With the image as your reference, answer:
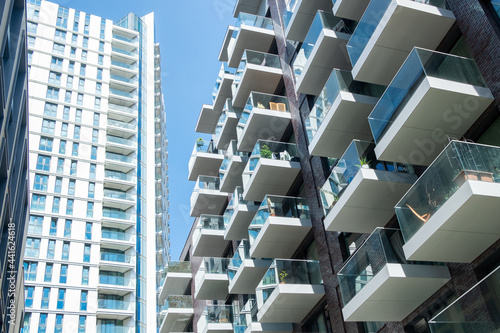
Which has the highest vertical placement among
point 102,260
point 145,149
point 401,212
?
point 145,149

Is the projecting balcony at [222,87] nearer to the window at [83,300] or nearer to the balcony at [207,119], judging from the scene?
the balcony at [207,119]

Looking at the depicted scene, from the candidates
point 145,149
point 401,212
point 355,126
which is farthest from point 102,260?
point 401,212

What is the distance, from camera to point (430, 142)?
1157cm

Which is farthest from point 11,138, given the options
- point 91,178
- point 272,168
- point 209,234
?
point 91,178

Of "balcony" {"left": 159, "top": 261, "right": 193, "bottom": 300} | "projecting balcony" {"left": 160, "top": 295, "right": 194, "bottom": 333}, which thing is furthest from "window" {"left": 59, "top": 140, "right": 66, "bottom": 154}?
"projecting balcony" {"left": 160, "top": 295, "right": 194, "bottom": 333}

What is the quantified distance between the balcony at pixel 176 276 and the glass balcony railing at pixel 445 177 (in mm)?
22037

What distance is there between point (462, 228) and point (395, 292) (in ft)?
8.39

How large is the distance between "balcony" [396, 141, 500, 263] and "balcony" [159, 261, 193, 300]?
→ 869 inches

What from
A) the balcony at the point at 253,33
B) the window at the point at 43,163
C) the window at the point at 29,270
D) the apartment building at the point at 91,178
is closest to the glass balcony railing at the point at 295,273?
the balcony at the point at 253,33

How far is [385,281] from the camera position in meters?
11.1

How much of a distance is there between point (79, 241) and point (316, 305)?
36.0m

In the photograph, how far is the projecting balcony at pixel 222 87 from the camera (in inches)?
1041

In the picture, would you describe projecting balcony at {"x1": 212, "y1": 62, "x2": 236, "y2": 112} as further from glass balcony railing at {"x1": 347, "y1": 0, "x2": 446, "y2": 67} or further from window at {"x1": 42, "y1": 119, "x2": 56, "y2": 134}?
window at {"x1": 42, "y1": 119, "x2": 56, "y2": 134}

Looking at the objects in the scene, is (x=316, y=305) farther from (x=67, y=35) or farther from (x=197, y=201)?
(x=67, y=35)
